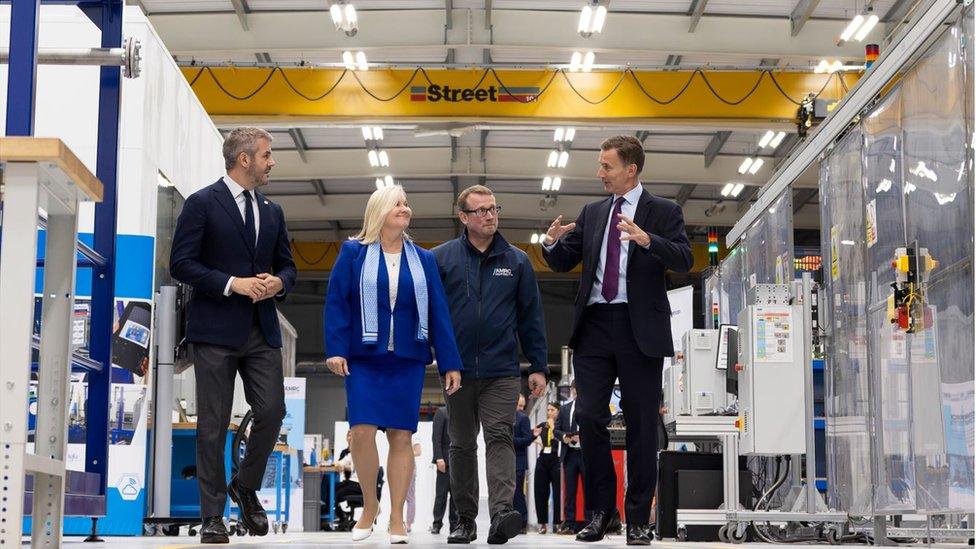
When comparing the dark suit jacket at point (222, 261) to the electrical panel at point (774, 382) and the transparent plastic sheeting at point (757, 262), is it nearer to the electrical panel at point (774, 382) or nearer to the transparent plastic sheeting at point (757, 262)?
the electrical panel at point (774, 382)

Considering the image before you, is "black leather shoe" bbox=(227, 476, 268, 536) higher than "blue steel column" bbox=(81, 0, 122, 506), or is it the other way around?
"blue steel column" bbox=(81, 0, 122, 506)

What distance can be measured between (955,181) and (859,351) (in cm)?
219

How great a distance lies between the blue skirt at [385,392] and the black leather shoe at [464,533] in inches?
22.9

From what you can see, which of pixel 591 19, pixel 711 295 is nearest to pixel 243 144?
pixel 591 19

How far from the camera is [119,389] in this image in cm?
812

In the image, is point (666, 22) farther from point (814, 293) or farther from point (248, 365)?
point (248, 365)

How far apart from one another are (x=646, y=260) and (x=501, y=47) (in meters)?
9.37

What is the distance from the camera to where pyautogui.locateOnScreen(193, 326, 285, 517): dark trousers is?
533 centimetres

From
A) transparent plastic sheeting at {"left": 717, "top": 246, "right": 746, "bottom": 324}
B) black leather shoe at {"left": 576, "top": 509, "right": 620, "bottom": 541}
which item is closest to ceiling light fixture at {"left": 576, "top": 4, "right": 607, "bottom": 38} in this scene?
transparent plastic sheeting at {"left": 717, "top": 246, "right": 746, "bottom": 324}

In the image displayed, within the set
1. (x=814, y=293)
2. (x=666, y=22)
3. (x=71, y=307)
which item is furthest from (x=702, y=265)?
(x=71, y=307)

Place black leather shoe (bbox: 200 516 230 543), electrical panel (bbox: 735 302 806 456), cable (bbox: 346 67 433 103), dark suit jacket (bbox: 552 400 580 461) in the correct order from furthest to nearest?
cable (bbox: 346 67 433 103)
dark suit jacket (bbox: 552 400 580 461)
electrical panel (bbox: 735 302 806 456)
black leather shoe (bbox: 200 516 230 543)

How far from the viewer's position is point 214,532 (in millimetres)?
5133

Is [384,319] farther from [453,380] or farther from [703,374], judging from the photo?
[703,374]

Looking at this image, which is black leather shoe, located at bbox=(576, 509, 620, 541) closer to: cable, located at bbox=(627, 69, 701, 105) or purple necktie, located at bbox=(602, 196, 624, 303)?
purple necktie, located at bbox=(602, 196, 624, 303)
